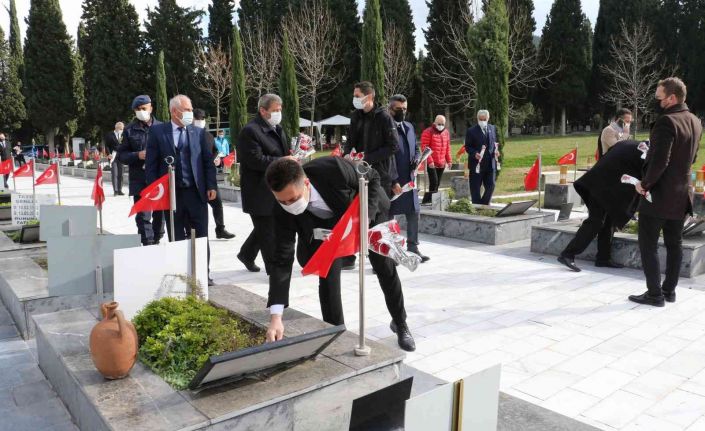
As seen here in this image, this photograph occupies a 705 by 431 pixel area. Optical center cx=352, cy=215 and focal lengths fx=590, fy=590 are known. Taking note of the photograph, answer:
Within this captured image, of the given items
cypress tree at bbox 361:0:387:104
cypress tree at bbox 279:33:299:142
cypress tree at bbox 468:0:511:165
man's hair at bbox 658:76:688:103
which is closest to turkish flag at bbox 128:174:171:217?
man's hair at bbox 658:76:688:103

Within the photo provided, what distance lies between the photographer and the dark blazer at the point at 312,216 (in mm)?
3451

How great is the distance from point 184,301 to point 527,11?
139 feet

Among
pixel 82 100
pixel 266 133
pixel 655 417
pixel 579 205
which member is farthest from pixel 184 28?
pixel 655 417

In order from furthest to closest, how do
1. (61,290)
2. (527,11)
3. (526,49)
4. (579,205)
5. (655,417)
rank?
(527,11)
(526,49)
(579,205)
(61,290)
(655,417)

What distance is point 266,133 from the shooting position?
5.51 metres

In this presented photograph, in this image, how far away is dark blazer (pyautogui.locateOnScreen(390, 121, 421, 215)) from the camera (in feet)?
22.7

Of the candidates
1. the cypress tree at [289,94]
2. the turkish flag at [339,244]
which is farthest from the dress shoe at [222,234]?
the cypress tree at [289,94]

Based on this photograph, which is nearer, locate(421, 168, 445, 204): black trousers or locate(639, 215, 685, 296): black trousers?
locate(639, 215, 685, 296): black trousers

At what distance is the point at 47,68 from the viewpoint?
42656mm

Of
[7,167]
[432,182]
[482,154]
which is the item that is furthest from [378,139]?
[7,167]

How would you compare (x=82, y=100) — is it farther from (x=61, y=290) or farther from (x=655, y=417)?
(x=655, y=417)

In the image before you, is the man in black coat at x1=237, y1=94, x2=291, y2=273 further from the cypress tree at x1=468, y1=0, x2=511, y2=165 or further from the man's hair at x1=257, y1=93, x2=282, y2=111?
the cypress tree at x1=468, y1=0, x2=511, y2=165

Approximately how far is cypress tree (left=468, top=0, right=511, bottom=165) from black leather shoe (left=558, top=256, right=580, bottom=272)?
11.0 m

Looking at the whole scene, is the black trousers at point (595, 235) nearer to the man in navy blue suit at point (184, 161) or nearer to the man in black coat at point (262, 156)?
the man in black coat at point (262, 156)
